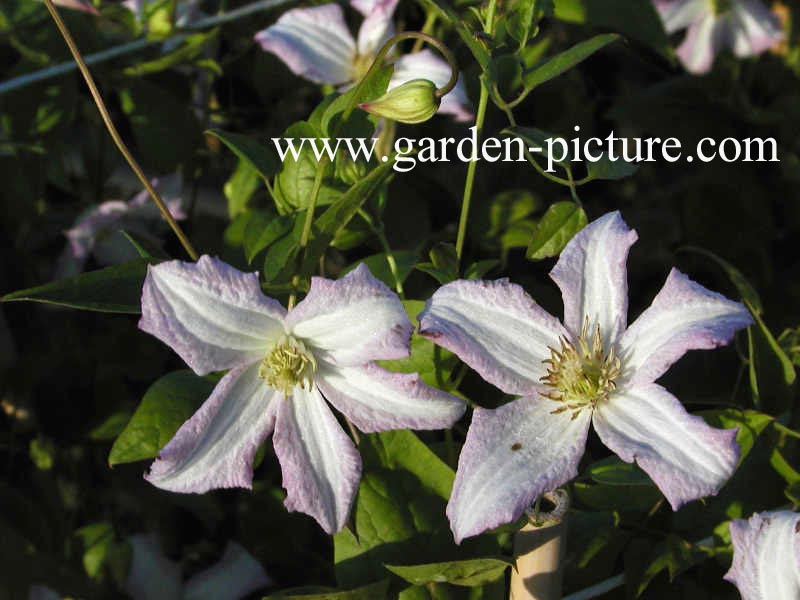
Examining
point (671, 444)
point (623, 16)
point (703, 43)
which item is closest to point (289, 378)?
point (671, 444)

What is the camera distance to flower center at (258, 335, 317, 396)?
68cm

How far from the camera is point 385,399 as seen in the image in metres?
0.67

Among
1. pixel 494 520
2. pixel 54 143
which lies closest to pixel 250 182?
pixel 54 143

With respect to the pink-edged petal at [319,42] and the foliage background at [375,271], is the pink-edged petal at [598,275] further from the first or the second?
the pink-edged petal at [319,42]

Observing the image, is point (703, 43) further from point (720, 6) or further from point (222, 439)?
point (222, 439)

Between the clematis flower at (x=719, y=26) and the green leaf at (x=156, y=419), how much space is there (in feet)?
3.17

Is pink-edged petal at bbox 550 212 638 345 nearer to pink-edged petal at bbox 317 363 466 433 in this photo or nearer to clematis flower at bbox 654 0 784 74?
pink-edged petal at bbox 317 363 466 433

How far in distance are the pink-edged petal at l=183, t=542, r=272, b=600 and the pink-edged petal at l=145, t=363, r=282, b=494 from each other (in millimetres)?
311

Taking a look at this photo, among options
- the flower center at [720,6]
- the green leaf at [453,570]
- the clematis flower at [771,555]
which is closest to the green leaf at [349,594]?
the green leaf at [453,570]

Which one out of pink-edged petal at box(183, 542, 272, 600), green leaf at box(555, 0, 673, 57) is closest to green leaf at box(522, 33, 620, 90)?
green leaf at box(555, 0, 673, 57)

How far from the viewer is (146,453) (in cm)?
70

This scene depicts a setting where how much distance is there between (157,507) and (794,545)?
768 millimetres

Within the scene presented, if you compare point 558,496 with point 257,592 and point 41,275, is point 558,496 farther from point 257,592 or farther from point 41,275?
point 41,275

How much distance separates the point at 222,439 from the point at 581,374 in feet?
0.73
